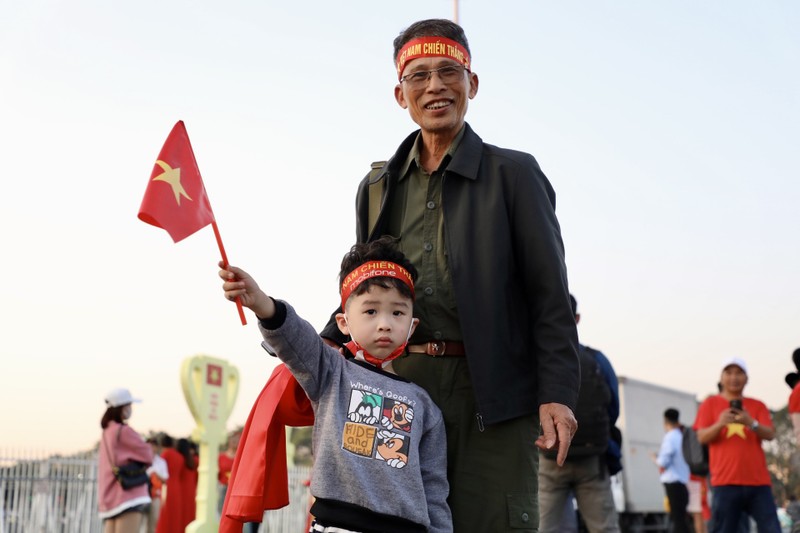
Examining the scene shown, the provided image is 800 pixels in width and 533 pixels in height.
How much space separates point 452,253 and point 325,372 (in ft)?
1.97

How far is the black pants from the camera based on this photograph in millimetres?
11953

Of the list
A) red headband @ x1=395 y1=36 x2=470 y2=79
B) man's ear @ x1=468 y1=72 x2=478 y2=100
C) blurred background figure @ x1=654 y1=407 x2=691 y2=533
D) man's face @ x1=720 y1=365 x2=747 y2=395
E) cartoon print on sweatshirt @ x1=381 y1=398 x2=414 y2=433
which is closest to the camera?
cartoon print on sweatshirt @ x1=381 y1=398 x2=414 y2=433

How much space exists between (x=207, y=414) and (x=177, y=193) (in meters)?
11.5

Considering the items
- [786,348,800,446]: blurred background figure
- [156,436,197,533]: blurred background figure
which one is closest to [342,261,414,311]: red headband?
[786,348,800,446]: blurred background figure

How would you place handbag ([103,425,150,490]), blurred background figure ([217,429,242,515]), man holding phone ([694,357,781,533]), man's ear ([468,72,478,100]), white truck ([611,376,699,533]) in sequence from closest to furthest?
man's ear ([468,72,478,100]) → man holding phone ([694,357,781,533]) → handbag ([103,425,150,490]) → blurred background figure ([217,429,242,515]) → white truck ([611,376,699,533])

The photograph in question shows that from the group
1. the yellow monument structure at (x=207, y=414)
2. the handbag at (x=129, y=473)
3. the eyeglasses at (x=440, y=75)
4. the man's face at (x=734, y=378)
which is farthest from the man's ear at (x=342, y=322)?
the yellow monument structure at (x=207, y=414)

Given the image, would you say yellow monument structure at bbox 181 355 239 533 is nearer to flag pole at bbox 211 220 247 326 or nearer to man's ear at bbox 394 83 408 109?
man's ear at bbox 394 83 408 109

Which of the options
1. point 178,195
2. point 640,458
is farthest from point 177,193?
point 640,458

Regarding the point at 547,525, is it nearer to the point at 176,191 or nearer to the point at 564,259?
the point at 564,259

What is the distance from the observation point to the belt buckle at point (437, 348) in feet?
10.3

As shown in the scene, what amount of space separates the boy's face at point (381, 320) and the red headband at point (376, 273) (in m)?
0.04

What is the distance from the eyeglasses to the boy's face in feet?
2.64

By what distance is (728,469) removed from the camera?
8359mm

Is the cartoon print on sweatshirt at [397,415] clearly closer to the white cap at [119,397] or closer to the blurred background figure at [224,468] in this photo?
the white cap at [119,397]
